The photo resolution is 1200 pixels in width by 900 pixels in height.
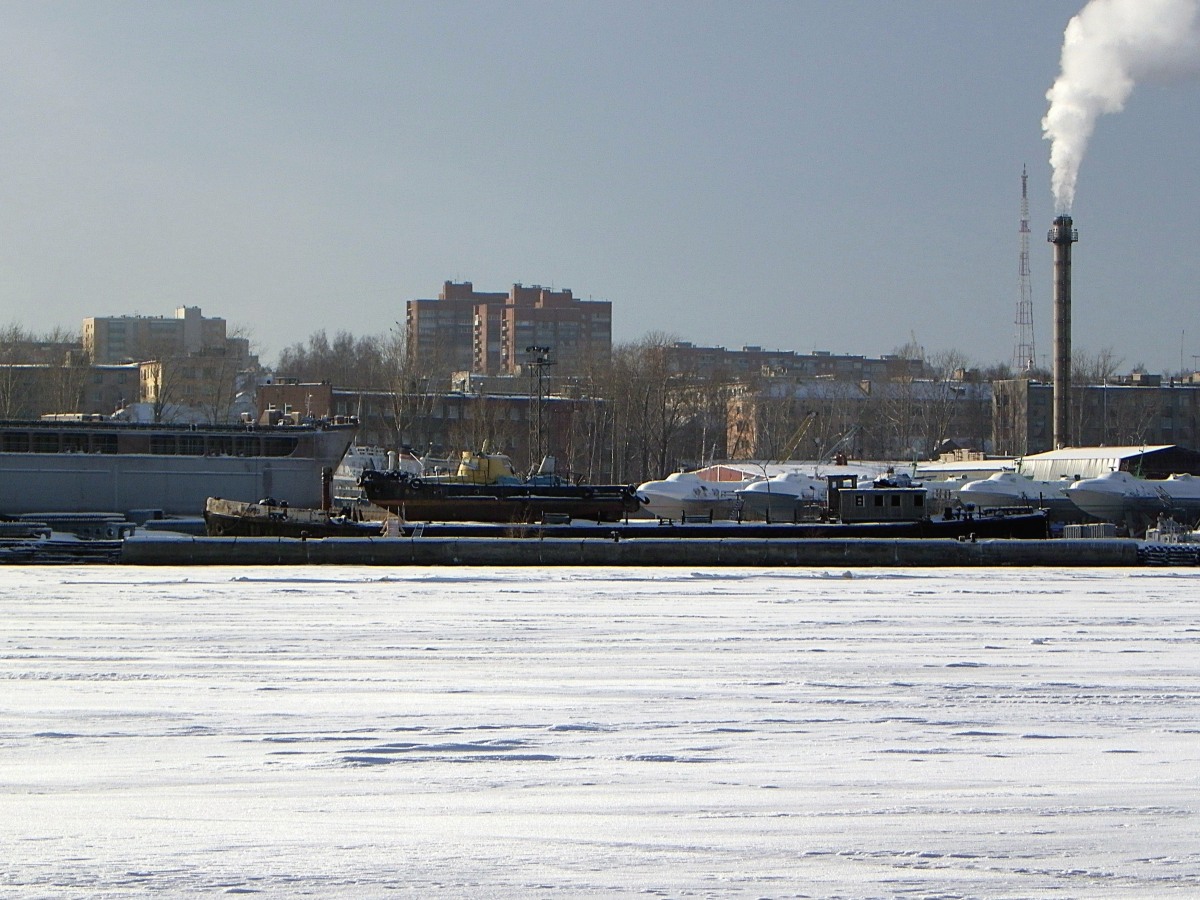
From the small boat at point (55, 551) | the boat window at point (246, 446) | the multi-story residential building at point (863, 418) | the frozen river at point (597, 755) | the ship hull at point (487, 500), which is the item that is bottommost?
the frozen river at point (597, 755)

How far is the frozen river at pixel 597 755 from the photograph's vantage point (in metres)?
7.68

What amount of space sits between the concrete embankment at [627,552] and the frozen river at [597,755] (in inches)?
466

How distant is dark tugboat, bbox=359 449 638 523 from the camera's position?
45906mm

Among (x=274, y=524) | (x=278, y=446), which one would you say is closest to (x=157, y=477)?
(x=278, y=446)

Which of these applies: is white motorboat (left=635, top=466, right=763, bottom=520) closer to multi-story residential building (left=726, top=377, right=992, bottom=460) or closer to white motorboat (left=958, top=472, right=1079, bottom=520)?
white motorboat (left=958, top=472, right=1079, bottom=520)

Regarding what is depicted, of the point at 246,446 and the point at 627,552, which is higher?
the point at 246,446

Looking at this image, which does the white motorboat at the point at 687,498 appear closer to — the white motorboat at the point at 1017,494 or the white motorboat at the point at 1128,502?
the white motorboat at the point at 1017,494

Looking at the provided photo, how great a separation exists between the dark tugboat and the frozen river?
1027 inches

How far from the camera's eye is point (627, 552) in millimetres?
32000

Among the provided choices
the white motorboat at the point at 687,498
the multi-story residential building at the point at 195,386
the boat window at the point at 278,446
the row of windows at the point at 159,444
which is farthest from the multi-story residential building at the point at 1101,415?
the row of windows at the point at 159,444

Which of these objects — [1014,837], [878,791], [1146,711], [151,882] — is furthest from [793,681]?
[151,882]

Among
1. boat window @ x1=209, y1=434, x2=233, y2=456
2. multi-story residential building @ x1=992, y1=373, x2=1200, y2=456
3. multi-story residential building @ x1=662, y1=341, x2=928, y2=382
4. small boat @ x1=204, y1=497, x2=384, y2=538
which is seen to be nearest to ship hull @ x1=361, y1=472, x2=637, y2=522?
small boat @ x1=204, y1=497, x2=384, y2=538

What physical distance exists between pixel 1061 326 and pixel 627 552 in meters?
58.6

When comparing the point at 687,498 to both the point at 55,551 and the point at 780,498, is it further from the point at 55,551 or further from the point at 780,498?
the point at 55,551
